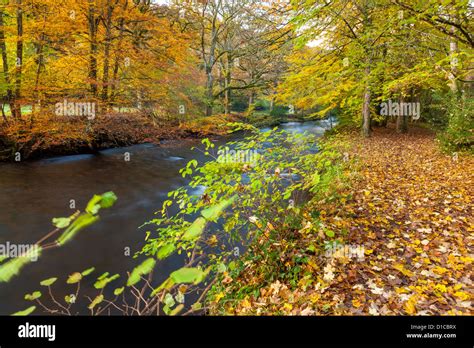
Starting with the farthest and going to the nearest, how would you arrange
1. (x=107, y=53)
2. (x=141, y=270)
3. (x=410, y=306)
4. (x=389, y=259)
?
(x=107, y=53) → (x=389, y=259) → (x=410, y=306) → (x=141, y=270)

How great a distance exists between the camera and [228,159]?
14.7ft

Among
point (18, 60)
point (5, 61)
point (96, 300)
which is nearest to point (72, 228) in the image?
point (96, 300)

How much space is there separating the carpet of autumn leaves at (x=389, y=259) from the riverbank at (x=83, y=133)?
9225mm

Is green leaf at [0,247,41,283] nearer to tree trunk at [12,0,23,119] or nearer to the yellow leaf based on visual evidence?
the yellow leaf

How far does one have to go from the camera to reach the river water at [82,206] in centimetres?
546

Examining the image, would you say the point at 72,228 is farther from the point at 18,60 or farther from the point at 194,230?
the point at 18,60

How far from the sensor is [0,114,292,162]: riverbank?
12.0m

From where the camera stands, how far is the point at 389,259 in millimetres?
3896

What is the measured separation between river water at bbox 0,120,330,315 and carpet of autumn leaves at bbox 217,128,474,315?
119 inches

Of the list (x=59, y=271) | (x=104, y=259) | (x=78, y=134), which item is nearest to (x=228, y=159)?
(x=104, y=259)

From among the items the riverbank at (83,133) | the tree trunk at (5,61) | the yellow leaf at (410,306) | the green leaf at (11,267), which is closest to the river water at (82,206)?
the riverbank at (83,133)

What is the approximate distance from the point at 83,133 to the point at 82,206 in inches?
270

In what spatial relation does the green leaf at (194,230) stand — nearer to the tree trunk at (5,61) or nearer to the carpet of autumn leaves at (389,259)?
the carpet of autumn leaves at (389,259)

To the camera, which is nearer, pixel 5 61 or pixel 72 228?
pixel 72 228
